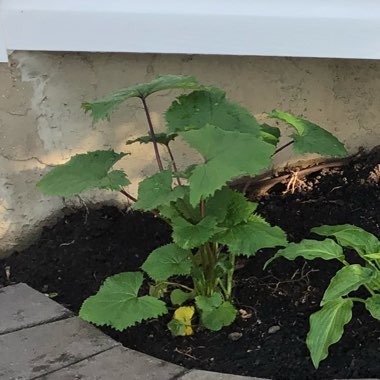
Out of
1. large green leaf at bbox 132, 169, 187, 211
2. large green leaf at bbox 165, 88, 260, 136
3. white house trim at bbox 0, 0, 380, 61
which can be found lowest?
large green leaf at bbox 132, 169, 187, 211

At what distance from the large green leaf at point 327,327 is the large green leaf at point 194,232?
1.20ft

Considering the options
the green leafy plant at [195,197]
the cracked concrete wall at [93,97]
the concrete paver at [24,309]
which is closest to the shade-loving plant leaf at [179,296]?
the green leafy plant at [195,197]

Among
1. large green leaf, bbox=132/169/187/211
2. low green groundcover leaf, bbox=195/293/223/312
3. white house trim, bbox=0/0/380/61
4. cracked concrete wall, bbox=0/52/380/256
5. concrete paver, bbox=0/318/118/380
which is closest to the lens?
large green leaf, bbox=132/169/187/211

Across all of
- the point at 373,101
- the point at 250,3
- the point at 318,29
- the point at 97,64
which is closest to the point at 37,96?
the point at 97,64

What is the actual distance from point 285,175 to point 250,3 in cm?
80

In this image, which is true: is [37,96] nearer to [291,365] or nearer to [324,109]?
[324,109]

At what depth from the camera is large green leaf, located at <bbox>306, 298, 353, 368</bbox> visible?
1936mm

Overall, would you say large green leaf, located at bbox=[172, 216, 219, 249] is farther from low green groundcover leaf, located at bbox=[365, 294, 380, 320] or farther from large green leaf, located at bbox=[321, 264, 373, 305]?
low green groundcover leaf, located at bbox=[365, 294, 380, 320]

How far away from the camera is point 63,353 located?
221cm

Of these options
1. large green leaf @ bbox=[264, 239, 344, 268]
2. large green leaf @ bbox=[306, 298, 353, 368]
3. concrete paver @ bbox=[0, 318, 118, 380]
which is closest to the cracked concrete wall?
concrete paver @ bbox=[0, 318, 118, 380]

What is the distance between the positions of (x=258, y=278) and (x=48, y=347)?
753mm

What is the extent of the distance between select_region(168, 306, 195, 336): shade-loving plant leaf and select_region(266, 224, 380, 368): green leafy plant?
41 cm

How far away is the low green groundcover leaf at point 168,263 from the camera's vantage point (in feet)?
7.07

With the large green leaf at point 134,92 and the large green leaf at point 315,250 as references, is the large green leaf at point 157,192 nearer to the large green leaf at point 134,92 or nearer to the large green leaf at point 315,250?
the large green leaf at point 134,92
